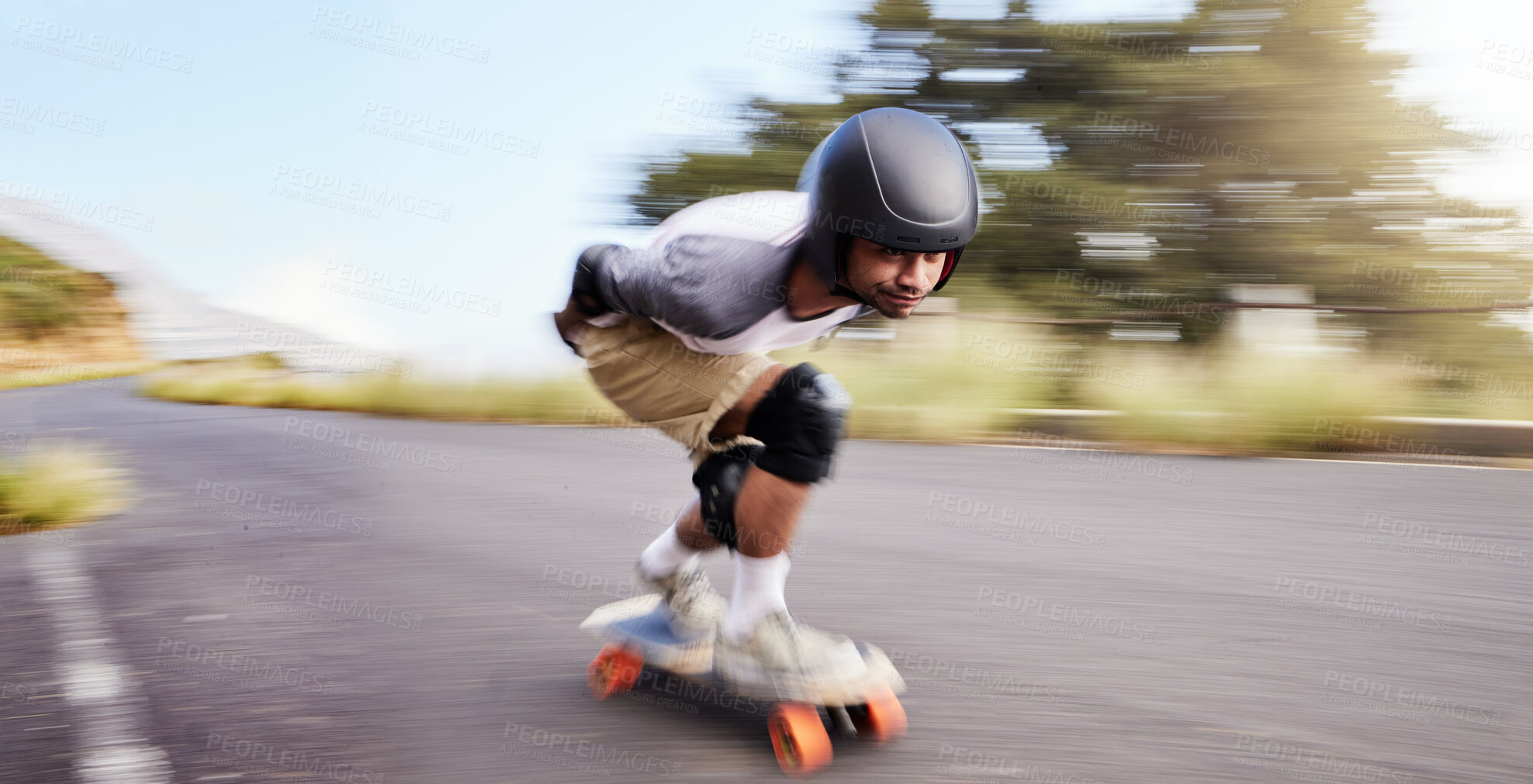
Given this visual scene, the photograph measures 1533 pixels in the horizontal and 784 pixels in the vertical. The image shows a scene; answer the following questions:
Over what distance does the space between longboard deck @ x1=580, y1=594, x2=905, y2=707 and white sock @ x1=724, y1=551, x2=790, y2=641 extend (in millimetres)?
128

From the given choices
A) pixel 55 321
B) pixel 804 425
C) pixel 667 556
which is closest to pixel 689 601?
pixel 667 556

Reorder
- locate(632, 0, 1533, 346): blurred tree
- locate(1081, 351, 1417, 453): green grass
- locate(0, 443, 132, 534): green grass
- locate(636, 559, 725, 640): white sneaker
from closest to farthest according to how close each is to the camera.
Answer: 1. locate(636, 559, 725, 640): white sneaker
2. locate(0, 443, 132, 534): green grass
3. locate(1081, 351, 1417, 453): green grass
4. locate(632, 0, 1533, 346): blurred tree

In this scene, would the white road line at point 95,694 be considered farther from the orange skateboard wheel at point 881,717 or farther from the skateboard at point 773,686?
the orange skateboard wheel at point 881,717

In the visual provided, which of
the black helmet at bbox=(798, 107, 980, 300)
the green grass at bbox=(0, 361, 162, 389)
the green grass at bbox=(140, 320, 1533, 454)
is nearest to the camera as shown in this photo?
the black helmet at bbox=(798, 107, 980, 300)

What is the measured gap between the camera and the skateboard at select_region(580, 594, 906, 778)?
7.04 ft

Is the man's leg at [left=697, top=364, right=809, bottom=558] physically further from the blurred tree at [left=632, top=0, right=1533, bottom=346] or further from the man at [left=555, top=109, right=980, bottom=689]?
the blurred tree at [left=632, top=0, right=1533, bottom=346]

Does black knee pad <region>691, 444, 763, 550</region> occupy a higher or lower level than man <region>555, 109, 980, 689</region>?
lower

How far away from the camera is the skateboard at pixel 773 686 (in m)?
2.14

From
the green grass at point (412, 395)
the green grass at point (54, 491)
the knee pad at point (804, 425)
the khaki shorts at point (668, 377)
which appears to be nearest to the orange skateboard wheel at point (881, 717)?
the knee pad at point (804, 425)

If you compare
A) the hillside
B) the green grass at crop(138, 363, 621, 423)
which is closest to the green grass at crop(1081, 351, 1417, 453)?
the green grass at crop(138, 363, 621, 423)

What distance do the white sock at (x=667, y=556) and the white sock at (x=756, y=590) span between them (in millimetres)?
321

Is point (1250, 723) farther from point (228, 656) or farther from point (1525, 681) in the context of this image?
point (228, 656)

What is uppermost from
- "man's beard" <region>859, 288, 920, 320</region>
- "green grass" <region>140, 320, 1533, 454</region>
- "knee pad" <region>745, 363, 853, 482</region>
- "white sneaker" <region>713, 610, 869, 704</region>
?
"man's beard" <region>859, 288, 920, 320</region>

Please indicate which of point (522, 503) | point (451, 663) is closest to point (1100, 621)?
point (451, 663)
